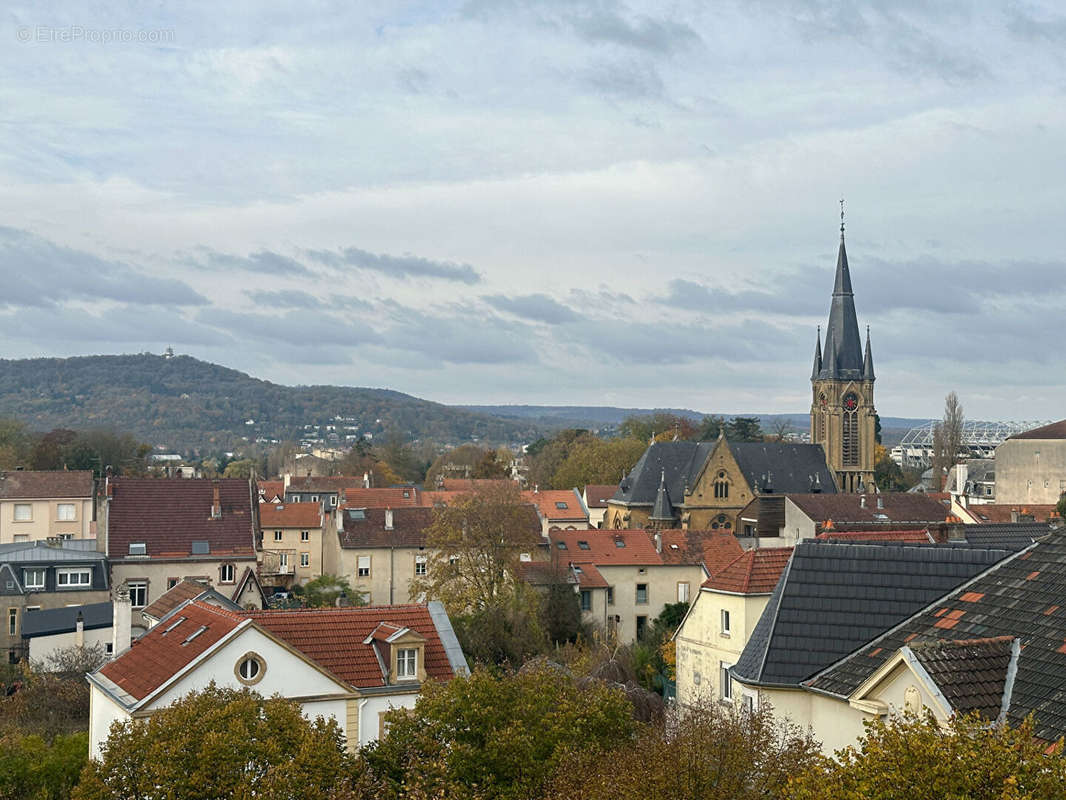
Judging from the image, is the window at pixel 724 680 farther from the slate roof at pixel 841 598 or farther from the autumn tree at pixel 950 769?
the autumn tree at pixel 950 769

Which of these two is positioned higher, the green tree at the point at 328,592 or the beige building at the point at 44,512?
the beige building at the point at 44,512

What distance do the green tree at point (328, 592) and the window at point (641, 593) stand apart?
14255mm

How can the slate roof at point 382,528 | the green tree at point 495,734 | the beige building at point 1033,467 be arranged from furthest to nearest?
the beige building at point 1033,467, the slate roof at point 382,528, the green tree at point 495,734

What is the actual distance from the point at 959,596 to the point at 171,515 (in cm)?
4794

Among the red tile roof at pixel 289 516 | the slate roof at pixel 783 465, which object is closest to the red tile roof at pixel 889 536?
the red tile roof at pixel 289 516

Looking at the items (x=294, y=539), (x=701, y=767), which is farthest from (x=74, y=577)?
(x=701, y=767)

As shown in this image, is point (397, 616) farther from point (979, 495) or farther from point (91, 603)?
point (979, 495)

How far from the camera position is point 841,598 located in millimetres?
20203

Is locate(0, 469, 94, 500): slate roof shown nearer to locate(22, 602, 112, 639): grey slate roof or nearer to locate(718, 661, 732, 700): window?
locate(22, 602, 112, 639): grey slate roof

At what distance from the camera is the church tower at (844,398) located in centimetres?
11138

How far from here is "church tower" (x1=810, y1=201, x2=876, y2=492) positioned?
365 ft

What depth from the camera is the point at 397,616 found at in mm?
30672

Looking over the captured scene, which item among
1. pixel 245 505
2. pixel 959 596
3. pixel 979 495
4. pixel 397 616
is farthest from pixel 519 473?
pixel 959 596

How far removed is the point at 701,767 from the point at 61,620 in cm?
3952
